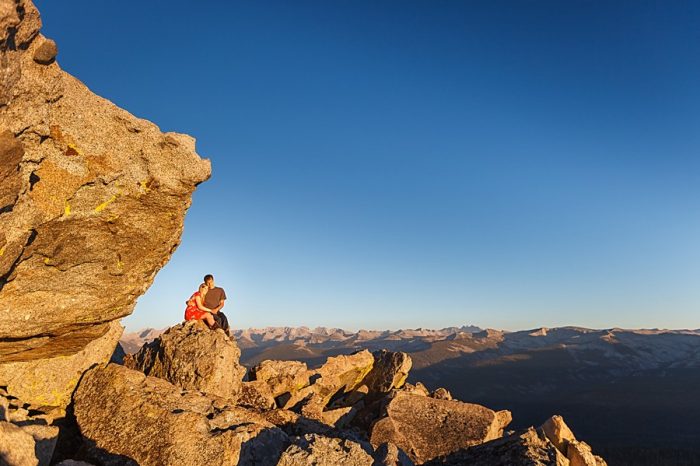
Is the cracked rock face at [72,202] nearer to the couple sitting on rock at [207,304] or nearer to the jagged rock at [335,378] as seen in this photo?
the couple sitting on rock at [207,304]

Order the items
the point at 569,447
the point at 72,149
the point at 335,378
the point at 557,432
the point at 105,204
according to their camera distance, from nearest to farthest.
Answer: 1. the point at 72,149
2. the point at 105,204
3. the point at 569,447
4. the point at 557,432
5. the point at 335,378

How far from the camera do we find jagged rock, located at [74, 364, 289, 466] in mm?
8609

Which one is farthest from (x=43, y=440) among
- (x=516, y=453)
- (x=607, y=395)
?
(x=607, y=395)

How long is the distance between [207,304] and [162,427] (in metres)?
6.30

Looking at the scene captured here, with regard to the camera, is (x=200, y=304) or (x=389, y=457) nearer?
(x=389, y=457)

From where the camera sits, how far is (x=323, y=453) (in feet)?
26.0

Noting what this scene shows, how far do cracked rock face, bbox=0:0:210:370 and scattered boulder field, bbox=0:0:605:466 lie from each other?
0.03 meters

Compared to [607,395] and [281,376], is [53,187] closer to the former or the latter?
[281,376]

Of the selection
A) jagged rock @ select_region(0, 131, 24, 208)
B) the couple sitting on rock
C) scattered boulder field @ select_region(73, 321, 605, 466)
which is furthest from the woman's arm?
jagged rock @ select_region(0, 131, 24, 208)

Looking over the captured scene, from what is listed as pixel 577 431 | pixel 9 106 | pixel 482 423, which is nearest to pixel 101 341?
pixel 9 106

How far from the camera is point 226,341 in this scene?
44.7 feet

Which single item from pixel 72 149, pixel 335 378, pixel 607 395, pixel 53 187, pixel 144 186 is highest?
pixel 72 149

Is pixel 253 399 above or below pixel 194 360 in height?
below

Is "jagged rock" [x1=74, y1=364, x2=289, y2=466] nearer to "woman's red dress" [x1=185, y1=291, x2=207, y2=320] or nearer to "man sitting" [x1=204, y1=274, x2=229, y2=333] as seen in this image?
"woman's red dress" [x1=185, y1=291, x2=207, y2=320]
